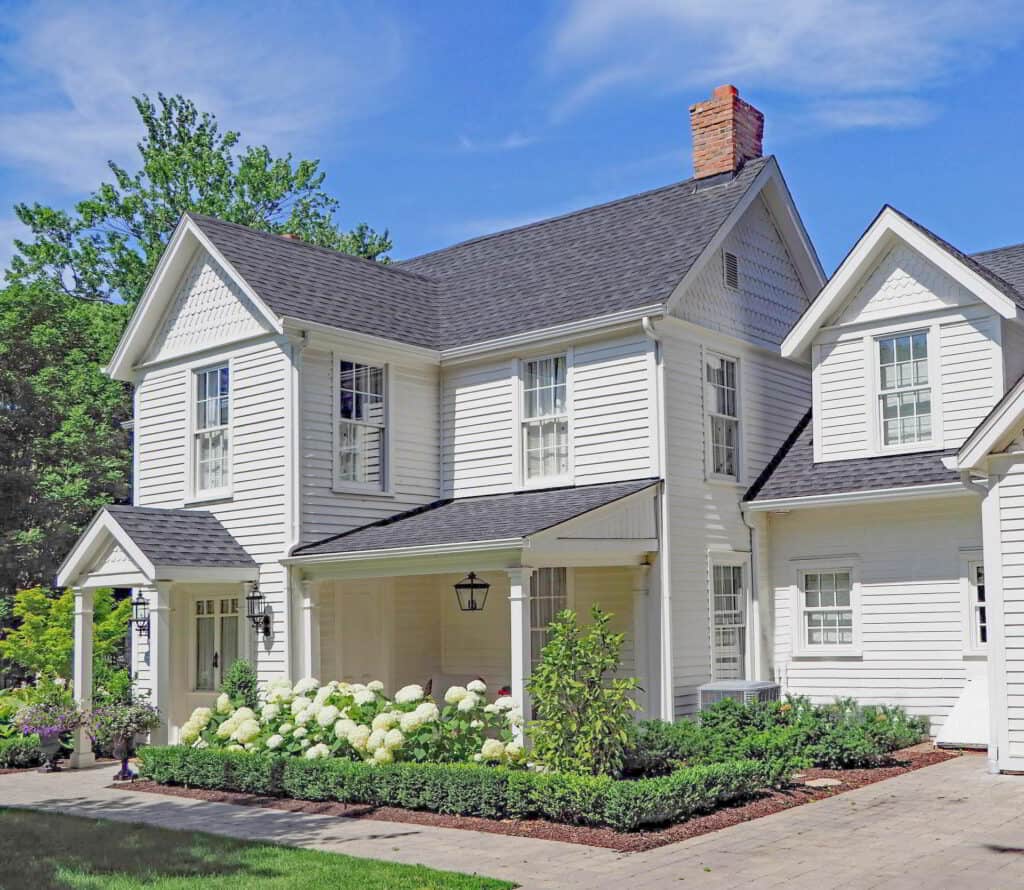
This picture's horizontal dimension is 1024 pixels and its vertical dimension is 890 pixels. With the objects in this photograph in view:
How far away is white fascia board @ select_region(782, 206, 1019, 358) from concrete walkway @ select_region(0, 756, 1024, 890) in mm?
6518

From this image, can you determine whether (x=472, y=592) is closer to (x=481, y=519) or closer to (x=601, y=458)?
(x=481, y=519)

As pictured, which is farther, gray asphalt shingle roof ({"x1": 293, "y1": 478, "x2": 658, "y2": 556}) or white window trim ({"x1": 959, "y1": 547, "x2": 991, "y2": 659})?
white window trim ({"x1": 959, "y1": 547, "x2": 991, "y2": 659})

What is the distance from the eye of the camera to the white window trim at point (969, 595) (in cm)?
1610

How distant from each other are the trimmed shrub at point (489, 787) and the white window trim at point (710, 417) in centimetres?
620

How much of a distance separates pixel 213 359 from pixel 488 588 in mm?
5673

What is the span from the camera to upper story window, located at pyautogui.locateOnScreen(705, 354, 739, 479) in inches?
706

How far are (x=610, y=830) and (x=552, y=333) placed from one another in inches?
336

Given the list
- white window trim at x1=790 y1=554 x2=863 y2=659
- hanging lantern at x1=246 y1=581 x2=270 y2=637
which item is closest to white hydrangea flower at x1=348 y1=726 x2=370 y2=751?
hanging lantern at x1=246 y1=581 x2=270 y2=637

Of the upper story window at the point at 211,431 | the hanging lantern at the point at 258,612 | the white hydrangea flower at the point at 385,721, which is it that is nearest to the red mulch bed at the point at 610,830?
the white hydrangea flower at the point at 385,721

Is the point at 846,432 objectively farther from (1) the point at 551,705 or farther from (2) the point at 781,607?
(1) the point at 551,705

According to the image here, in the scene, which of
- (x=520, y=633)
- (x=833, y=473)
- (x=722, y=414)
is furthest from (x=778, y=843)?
(x=722, y=414)

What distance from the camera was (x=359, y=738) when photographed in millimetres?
13336

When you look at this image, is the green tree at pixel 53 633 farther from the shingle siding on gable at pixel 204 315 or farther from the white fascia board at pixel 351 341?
the white fascia board at pixel 351 341

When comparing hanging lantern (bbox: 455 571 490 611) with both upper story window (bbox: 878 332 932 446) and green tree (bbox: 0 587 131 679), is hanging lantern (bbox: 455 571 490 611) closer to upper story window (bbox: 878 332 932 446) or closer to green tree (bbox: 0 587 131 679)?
upper story window (bbox: 878 332 932 446)
